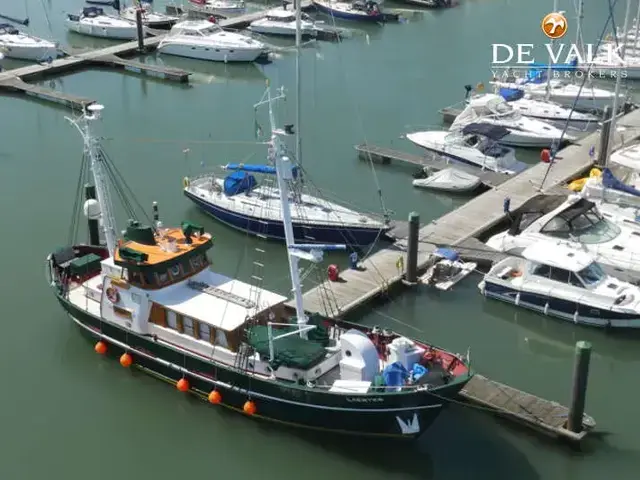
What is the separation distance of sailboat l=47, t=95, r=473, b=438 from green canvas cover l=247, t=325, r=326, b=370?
0.03 metres

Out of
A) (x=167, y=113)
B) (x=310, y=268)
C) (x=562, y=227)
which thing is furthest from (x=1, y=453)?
(x=167, y=113)

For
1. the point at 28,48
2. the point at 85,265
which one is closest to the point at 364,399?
the point at 85,265

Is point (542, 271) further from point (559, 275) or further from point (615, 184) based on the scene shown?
point (615, 184)

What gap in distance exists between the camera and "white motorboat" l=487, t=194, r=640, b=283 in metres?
30.2

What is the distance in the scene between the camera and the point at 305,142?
150 feet

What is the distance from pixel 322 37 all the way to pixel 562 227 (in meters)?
41.2

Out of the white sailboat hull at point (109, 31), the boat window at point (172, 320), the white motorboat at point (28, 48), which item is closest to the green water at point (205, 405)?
the boat window at point (172, 320)

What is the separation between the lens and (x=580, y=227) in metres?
31.2

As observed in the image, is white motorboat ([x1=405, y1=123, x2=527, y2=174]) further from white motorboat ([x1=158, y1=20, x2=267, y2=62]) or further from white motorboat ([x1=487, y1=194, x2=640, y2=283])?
white motorboat ([x1=158, y1=20, x2=267, y2=62])

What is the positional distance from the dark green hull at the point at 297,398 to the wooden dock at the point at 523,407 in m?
1.99

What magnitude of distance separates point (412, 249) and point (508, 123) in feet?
56.1

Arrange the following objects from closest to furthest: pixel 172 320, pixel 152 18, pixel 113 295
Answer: pixel 172 320 → pixel 113 295 → pixel 152 18

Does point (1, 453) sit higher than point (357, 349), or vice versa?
point (357, 349)

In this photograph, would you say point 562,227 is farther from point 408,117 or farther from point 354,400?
point 408,117
